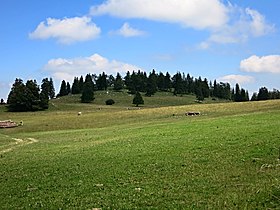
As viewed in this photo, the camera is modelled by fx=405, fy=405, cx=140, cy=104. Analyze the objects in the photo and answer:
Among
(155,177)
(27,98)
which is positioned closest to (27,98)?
(27,98)

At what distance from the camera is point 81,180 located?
1920 cm

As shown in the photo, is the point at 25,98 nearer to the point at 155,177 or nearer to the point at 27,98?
the point at 27,98

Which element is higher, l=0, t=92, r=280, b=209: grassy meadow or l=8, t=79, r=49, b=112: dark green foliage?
l=8, t=79, r=49, b=112: dark green foliage

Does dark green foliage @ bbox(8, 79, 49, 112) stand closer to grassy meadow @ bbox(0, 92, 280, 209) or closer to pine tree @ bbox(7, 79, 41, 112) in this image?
pine tree @ bbox(7, 79, 41, 112)

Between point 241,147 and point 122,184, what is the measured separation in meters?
10.3

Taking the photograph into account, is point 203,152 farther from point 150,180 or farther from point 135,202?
point 135,202

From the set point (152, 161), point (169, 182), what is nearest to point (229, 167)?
point (169, 182)

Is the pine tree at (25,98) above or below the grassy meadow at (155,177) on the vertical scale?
above

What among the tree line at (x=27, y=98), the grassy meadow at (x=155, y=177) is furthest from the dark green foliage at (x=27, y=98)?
the grassy meadow at (x=155, y=177)

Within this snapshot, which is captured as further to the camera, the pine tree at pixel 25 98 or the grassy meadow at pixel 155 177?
the pine tree at pixel 25 98

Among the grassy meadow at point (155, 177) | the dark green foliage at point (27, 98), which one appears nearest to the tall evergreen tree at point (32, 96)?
the dark green foliage at point (27, 98)

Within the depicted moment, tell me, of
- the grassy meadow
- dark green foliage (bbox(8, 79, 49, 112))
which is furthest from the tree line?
the grassy meadow

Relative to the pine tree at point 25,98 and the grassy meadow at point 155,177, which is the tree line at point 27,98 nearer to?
the pine tree at point 25,98

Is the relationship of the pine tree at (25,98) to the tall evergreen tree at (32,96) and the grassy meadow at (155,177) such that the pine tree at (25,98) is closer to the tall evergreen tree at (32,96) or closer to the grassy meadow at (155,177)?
the tall evergreen tree at (32,96)
